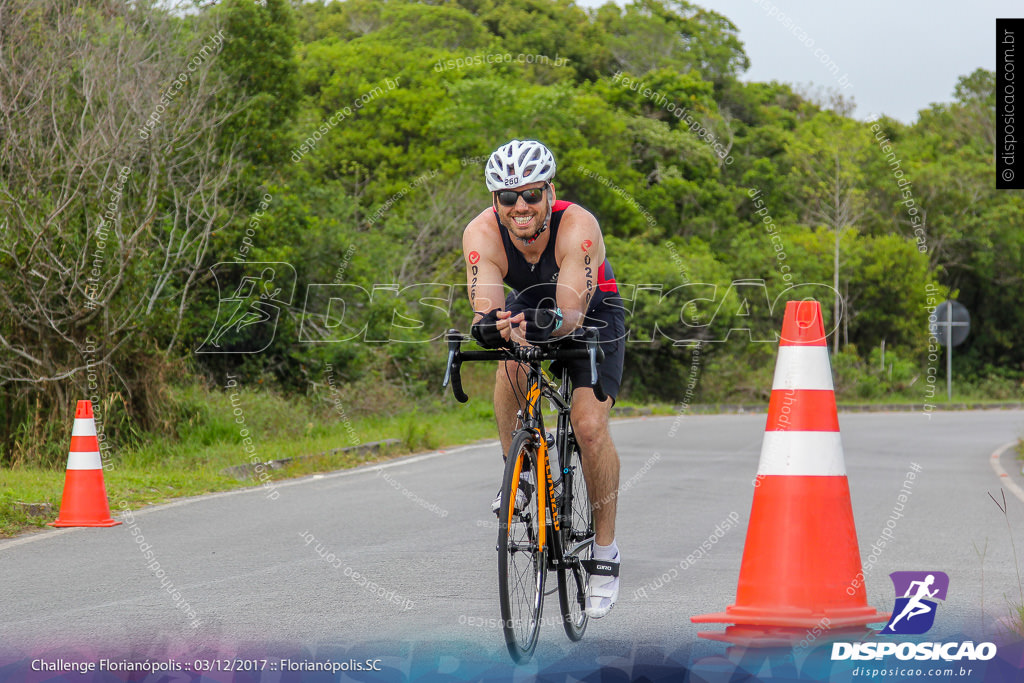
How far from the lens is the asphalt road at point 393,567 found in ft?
15.9

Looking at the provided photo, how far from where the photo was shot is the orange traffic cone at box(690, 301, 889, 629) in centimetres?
431

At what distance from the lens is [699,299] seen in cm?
3142

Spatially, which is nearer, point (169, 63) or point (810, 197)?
point (169, 63)

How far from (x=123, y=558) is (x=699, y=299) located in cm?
2574

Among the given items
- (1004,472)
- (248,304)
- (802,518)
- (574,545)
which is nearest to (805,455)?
(802,518)

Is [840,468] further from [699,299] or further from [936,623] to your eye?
[699,299]

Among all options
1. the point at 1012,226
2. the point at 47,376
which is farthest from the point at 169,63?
the point at 1012,226

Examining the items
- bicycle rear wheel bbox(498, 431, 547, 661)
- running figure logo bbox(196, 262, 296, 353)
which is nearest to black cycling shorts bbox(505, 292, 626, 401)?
bicycle rear wheel bbox(498, 431, 547, 661)

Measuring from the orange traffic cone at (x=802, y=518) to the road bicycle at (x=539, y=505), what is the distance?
651mm

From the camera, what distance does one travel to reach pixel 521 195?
4867 millimetres

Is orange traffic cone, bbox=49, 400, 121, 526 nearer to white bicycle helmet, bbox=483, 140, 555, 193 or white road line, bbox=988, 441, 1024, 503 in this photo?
white bicycle helmet, bbox=483, 140, 555, 193

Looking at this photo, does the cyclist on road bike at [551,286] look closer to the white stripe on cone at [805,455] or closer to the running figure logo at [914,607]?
the white stripe on cone at [805,455]

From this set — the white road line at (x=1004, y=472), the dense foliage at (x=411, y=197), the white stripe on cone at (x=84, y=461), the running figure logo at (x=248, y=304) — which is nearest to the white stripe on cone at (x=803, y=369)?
the white stripe on cone at (x=84, y=461)

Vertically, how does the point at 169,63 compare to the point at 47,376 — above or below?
above
